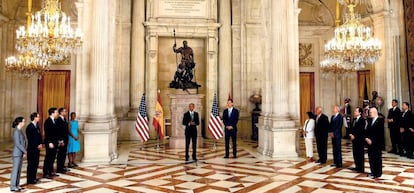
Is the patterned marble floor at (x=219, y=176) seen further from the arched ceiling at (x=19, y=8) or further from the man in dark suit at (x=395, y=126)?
the arched ceiling at (x=19, y=8)

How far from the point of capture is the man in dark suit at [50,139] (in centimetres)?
634

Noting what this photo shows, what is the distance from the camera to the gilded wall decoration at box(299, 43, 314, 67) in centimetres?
1467

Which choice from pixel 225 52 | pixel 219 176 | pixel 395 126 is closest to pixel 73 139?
pixel 219 176

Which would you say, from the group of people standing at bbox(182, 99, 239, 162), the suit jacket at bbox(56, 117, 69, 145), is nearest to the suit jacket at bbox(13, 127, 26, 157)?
the suit jacket at bbox(56, 117, 69, 145)

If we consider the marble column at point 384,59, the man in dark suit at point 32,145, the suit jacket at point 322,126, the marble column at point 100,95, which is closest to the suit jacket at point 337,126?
the suit jacket at point 322,126

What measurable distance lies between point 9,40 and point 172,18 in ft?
19.8

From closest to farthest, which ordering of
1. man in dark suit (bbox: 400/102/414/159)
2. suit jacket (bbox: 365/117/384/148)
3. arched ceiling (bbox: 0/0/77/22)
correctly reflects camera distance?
suit jacket (bbox: 365/117/384/148), man in dark suit (bbox: 400/102/414/159), arched ceiling (bbox: 0/0/77/22)

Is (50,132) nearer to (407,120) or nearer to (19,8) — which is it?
(19,8)

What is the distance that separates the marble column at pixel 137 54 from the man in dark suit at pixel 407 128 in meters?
8.87

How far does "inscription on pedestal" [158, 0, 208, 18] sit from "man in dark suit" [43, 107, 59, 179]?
795cm

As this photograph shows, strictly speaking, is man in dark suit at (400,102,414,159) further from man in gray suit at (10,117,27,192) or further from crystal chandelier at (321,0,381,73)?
man in gray suit at (10,117,27,192)

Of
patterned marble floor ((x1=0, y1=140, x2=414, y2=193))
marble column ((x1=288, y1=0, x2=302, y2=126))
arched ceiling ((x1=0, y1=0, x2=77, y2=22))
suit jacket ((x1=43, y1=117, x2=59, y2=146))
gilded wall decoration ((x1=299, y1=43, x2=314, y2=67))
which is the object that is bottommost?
patterned marble floor ((x1=0, y1=140, x2=414, y2=193))

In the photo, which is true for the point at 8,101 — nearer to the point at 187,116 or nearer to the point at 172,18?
the point at 172,18

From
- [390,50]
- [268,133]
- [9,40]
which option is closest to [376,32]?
[390,50]
